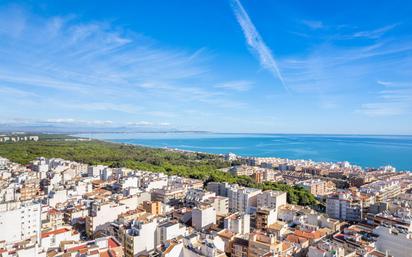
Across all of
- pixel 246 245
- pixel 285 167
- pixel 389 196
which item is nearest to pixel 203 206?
pixel 246 245

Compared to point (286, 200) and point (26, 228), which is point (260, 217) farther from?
Result: point (26, 228)

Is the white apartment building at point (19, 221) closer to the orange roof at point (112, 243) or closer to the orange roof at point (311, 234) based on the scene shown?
the orange roof at point (112, 243)

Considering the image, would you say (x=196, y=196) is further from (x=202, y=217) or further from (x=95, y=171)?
(x=95, y=171)

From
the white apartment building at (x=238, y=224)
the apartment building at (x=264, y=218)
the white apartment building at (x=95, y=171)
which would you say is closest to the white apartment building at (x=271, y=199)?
the apartment building at (x=264, y=218)

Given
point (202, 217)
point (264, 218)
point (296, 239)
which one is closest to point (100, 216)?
point (202, 217)

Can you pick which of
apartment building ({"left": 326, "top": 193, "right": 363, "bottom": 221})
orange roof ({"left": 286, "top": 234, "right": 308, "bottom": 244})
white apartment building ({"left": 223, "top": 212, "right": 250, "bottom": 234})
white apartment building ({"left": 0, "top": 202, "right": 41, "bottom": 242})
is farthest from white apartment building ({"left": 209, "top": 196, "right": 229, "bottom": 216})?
white apartment building ({"left": 0, "top": 202, "right": 41, "bottom": 242})
